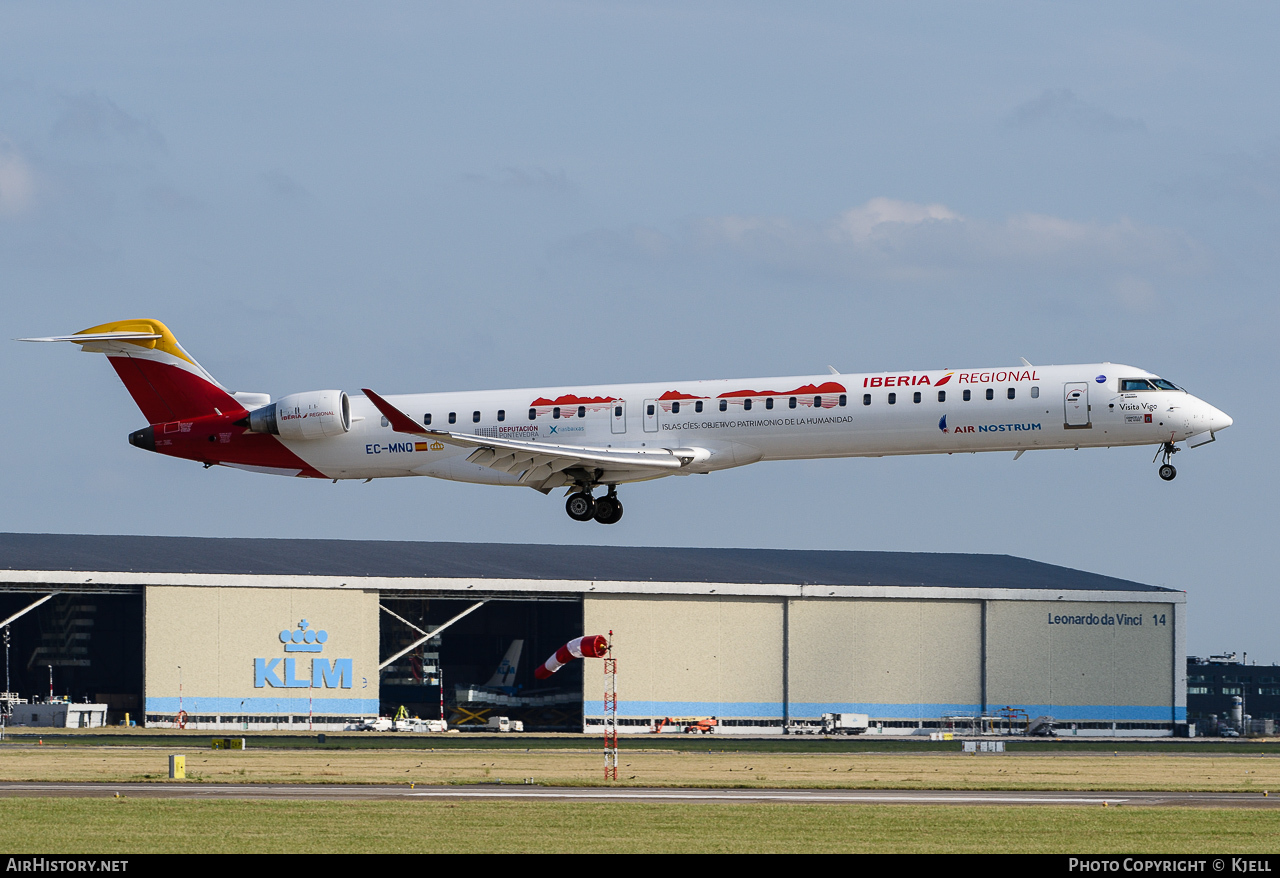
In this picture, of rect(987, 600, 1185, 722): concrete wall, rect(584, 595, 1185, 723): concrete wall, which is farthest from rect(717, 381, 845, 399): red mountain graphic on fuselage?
rect(987, 600, 1185, 722): concrete wall

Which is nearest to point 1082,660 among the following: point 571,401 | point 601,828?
point 571,401

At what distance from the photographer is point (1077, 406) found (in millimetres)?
40500

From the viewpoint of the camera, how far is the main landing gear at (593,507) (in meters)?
44.7

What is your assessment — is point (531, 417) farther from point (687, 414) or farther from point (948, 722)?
point (948, 722)

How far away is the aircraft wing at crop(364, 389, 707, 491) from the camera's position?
139 ft

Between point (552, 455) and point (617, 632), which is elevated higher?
point (552, 455)

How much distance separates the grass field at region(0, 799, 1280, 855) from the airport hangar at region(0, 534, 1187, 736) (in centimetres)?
5041

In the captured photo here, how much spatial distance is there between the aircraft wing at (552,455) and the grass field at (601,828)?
8542 millimetres

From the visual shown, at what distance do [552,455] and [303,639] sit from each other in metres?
49.3

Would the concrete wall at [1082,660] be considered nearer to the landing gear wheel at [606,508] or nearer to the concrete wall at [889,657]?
the concrete wall at [889,657]

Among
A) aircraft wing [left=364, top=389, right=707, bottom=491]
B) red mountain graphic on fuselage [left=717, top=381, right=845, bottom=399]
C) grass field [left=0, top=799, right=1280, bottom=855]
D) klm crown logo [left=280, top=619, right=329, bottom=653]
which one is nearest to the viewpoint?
grass field [left=0, top=799, right=1280, bottom=855]

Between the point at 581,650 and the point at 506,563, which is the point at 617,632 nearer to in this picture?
the point at 506,563

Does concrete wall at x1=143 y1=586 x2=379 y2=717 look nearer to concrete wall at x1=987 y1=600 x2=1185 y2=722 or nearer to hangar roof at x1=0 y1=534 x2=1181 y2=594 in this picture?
hangar roof at x1=0 y1=534 x2=1181 y2=594

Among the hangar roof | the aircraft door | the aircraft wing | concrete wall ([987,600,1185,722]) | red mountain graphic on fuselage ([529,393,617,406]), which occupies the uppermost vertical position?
red mountain graphic on fuselage ([529,393,617,406])
